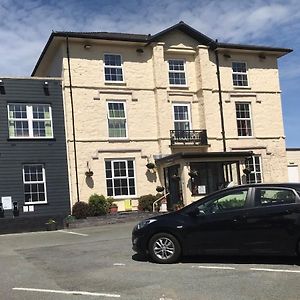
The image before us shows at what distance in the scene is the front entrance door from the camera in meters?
27.3

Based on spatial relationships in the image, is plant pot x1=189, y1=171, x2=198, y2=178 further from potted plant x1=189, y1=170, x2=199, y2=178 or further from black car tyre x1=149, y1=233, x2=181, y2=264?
black car tyre x1=149, y1=233, x2=181, y2=264

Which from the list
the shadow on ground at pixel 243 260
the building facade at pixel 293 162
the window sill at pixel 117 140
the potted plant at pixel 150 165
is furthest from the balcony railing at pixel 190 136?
the shadow on ground at pixel 243 260

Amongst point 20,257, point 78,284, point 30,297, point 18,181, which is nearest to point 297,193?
point 78,284

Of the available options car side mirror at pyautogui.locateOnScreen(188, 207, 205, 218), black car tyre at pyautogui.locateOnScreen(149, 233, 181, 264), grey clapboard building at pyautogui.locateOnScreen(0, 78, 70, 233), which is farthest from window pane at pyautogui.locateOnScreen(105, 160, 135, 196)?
car side mirror at pyautogui.locateOnScreen(188, 207, 205, 218)

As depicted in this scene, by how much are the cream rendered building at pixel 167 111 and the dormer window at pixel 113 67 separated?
0.05 m

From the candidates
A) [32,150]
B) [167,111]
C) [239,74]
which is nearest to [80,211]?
[32,150]

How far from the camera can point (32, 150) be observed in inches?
A: 1021

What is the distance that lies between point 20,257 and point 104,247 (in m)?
2.20

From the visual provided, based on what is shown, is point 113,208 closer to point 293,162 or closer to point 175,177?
point 175,177

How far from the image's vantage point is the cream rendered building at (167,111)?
88.5 ft

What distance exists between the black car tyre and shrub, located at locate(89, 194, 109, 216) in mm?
15288

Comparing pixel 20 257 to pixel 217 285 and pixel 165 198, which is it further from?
pixel 165 198

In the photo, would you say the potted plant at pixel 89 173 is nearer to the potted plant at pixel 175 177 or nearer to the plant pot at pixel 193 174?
the potted plant at pixel 175 177

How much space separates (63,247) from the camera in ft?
48.6
